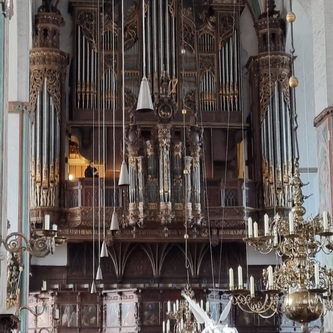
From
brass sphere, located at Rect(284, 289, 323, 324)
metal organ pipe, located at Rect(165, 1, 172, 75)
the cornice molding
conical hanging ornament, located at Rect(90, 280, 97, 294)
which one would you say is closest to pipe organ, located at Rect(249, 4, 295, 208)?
metal organ pipe, located at Rect(165, 1, 172, 75)

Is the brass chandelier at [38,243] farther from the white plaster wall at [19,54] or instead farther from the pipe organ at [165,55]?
the pipe organ at [165,55]

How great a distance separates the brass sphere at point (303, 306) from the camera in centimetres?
1170

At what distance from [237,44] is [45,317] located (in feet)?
31.0

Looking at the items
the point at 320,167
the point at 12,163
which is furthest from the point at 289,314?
the point at 12,163

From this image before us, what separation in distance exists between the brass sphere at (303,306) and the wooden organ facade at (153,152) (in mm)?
14037

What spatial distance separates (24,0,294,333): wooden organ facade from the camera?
85.5 ft

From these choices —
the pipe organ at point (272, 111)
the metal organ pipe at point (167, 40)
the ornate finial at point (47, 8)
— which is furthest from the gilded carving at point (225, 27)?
the ornate finial at point (47, 8)

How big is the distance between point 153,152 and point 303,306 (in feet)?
49.5

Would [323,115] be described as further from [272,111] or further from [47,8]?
[47,8]

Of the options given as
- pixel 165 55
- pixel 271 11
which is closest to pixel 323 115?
pixel 271 11

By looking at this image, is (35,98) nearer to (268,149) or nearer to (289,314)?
(268,149)

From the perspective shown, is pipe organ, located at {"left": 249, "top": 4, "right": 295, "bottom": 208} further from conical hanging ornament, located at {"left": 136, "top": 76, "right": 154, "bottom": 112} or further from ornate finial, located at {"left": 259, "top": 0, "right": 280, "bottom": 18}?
conical hanging ornament, located at {"left": 136, "top": 76, "right": 154, "bottom": 112}

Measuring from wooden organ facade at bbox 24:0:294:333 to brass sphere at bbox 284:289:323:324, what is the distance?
14.0 meters

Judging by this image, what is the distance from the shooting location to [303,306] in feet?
38.4
